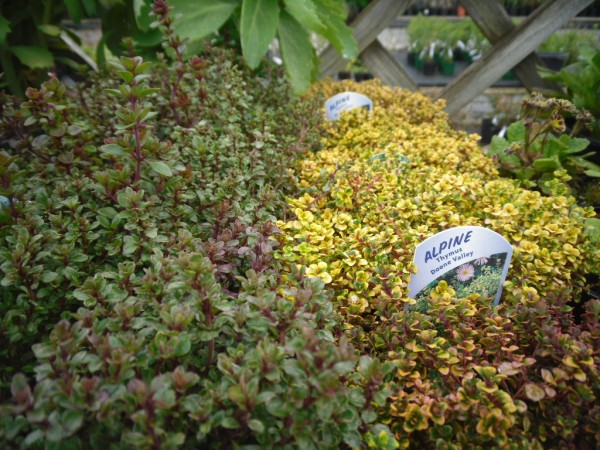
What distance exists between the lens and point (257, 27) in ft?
5.37

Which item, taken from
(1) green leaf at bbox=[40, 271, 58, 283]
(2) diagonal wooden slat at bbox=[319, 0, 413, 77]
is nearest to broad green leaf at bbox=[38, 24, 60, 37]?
(1) green leaf at bbox=[40, 271, 58, 283]

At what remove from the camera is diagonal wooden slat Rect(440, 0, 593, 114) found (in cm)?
209

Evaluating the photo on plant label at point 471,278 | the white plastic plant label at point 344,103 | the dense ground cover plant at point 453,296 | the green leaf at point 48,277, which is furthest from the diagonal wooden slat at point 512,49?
the green leaf at point 48,277

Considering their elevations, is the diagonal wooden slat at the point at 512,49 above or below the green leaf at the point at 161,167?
above

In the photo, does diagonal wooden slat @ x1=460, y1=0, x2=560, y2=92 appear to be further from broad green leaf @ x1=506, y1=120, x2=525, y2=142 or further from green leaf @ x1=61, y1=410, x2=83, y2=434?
green leaf @ x1=61, y1=410, x2=83, y2=434

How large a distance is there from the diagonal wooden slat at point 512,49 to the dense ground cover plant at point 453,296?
0.88 metres

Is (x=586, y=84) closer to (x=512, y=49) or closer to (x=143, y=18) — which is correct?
(x=512, y=49)

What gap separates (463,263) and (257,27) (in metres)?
1.14

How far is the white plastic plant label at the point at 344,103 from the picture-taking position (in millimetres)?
1890

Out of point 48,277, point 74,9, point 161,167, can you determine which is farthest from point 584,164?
point 74,9

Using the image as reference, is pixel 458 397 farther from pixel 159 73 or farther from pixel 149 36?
pixel 149 36

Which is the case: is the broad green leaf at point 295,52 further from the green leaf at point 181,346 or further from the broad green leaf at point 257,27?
the green leaf at point 181,346

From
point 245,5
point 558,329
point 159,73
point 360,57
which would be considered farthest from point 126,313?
point 360,57

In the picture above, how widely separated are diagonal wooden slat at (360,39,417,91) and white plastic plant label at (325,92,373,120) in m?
0.73
